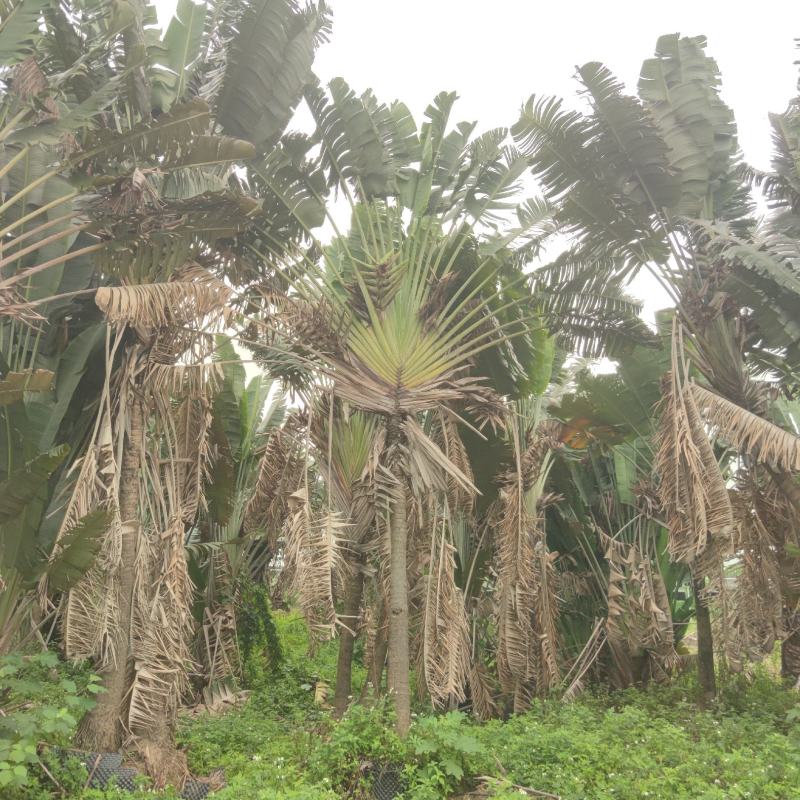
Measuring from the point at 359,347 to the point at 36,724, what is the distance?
3784 mm

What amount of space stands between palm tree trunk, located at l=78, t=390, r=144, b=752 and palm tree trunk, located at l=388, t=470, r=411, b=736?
2.10 meters

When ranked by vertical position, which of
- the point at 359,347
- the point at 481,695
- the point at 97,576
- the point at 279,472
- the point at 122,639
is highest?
the point at 359,347

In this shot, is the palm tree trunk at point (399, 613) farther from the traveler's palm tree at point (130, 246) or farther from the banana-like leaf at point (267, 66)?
the banana-like leaf at point (267, 66)

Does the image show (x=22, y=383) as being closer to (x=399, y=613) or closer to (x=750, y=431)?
(x=399, y=613)

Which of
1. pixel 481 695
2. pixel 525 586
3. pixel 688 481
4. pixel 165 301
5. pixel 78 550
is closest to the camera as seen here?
pixel 78 550

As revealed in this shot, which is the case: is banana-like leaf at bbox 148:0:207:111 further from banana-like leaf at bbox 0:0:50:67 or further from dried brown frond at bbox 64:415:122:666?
dried brown frond at bbox 64:415:122:666

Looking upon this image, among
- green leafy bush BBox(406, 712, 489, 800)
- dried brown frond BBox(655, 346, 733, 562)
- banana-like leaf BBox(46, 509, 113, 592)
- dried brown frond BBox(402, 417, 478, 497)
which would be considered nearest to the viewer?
banana-like leaf BBox(46, 509, 113, 592)

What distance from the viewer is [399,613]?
6.45m

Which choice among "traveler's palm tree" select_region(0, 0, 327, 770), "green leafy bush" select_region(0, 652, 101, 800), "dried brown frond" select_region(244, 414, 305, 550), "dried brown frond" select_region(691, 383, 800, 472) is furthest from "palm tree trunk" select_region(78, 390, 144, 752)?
"dried brown frond" select_region(691, 383, 800, 472)

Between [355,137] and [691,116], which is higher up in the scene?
[691,116]

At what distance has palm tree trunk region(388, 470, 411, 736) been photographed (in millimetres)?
6215

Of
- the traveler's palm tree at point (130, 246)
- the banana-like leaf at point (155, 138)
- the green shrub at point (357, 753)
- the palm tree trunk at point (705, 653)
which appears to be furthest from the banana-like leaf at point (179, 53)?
the palm tree trunk at point (705, 653)

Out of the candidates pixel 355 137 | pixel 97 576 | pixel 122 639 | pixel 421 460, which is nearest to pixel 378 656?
pixel 421 460

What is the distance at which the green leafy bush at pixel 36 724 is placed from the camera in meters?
4.67
